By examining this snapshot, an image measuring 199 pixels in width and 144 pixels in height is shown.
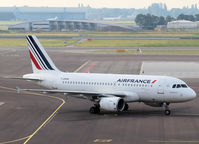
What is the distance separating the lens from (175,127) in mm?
40844

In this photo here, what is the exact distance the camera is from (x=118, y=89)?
47500 millimetres

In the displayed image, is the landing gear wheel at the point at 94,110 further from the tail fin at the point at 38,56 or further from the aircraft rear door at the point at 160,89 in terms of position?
the tail fin at the point at 38,56

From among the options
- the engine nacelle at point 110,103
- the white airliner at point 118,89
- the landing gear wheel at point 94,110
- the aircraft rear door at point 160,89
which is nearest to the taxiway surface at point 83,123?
the landing gear wheel at point 94,110

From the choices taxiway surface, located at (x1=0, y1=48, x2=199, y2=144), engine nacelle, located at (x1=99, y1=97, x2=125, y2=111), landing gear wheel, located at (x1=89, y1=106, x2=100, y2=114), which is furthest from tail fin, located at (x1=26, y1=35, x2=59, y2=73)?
engine nacelle, located at (x1=99, y1=97, x2=125, y2=111)

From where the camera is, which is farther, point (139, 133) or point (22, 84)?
point (22, 84)

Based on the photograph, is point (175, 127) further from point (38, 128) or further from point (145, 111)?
point (38, 128)

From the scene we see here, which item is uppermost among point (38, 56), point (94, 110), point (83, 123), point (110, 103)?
point (38, 56)

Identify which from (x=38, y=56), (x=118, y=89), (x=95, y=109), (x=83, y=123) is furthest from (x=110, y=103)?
(x=38, y=56)

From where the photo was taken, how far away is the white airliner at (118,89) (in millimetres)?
45406

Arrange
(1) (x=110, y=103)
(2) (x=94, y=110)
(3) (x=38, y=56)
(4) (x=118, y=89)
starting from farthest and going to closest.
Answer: (3) (x=38, y=56)
(4) (x=118, y=89)
(2) (x=94, y=110)
(1) (x=110, y=103)

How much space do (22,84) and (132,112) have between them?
2682 cm

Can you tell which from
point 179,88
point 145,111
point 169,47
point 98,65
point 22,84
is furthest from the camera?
point 169,47

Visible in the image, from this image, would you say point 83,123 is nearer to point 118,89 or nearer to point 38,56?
point 118,89

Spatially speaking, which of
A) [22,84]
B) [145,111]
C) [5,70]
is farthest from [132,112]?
[5,70]
